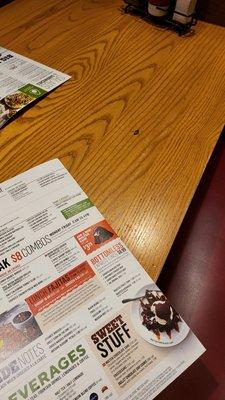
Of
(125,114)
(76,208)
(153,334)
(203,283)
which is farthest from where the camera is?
(203,283)

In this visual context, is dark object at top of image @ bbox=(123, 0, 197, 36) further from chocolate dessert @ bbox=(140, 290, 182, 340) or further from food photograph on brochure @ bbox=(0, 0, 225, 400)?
chocolate dessert @ bbox=(140, 290, 182, 340)

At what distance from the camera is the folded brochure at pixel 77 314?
492 millimetres

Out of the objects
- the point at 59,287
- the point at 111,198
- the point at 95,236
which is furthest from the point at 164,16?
the point at 59,287

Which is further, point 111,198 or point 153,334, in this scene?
point 111,198

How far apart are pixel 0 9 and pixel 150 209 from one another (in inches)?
40.0

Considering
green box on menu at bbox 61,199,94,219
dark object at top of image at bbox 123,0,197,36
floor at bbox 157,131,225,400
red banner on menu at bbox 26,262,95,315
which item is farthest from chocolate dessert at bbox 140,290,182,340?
dark object at top of image at bbox 123,0,197,36

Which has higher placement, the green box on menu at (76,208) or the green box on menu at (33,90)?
the green box on menu at (33,90)

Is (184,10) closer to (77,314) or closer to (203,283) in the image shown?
(203,283)

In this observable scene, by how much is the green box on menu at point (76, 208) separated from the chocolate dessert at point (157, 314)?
0.69 ft

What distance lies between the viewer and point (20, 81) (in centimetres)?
91

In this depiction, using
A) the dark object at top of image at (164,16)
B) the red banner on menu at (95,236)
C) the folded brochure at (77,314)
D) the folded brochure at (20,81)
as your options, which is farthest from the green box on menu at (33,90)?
the dark object at top of image at (164,16)

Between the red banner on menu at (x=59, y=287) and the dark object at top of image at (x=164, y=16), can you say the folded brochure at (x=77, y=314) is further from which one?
the dark object at top of image at (x=164, y=16)

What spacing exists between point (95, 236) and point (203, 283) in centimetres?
56

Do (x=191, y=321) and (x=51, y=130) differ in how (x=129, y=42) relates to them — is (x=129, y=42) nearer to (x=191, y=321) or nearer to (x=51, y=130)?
(x=51, y=130)
